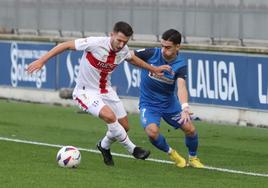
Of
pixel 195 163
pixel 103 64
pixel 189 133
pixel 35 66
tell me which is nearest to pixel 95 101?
pixel 103 64

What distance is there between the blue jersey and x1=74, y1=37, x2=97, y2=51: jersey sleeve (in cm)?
70

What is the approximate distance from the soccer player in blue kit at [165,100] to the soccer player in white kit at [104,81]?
222mm

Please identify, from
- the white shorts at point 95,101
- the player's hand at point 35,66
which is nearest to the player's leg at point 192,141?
the white shorts at point 95,101

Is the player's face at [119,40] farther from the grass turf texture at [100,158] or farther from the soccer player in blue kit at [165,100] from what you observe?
the grass turf texture at [100,158]

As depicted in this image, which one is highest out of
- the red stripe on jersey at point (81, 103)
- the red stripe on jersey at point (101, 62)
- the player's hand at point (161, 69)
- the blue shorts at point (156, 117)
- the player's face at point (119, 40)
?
the player's face at point (119, 40)

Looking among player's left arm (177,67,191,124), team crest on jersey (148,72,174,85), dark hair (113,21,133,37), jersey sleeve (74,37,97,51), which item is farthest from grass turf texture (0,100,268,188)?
dark hair (113,21,133,37)

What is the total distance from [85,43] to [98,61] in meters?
0.29

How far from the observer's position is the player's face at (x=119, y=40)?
1198 cm

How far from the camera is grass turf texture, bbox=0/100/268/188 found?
1088 cm

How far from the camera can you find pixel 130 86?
20.9m

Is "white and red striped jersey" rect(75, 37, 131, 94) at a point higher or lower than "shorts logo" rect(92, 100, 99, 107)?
higher

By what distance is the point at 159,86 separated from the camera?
1273 cm

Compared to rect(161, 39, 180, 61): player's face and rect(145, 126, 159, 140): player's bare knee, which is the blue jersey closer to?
rect(161, 39, 180, 61): player's face

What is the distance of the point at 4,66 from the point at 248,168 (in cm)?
1250
